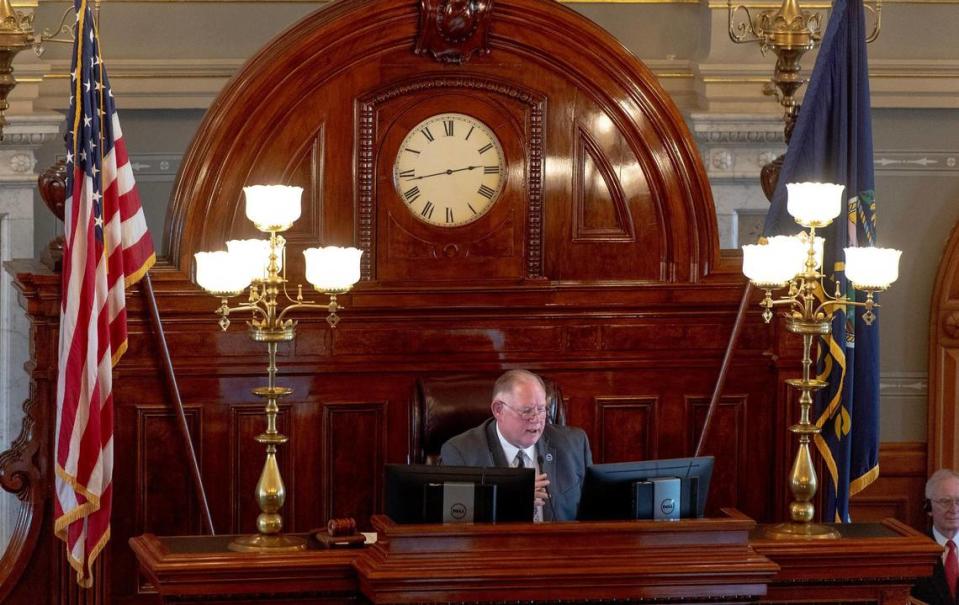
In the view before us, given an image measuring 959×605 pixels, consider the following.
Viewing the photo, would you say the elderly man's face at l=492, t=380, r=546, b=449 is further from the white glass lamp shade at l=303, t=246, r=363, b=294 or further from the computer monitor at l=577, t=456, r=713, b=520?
the white glass lamp shade at l=303, t=246, r=363, b=294

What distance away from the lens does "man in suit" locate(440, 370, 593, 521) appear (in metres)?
6.78

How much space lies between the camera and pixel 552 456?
703 cm

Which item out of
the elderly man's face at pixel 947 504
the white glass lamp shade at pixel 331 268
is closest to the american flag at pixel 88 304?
the white glass lamp shade at pixel 331 268

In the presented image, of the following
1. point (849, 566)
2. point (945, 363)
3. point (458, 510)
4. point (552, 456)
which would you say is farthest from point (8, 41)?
point (945, 363)

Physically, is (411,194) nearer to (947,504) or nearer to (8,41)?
(8,41)

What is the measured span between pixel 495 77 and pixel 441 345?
3.78 ft

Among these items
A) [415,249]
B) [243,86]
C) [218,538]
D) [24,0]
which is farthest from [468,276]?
[24,0]

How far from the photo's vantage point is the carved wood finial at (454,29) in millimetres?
7367

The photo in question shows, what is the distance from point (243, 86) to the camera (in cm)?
729

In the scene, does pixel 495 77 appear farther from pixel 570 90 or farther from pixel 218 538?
pixel 218 538

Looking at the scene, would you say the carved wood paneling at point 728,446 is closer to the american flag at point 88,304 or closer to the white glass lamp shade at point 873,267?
the white glass lamp shade at point 873,267

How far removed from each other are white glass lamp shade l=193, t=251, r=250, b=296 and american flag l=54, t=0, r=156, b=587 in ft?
2.84

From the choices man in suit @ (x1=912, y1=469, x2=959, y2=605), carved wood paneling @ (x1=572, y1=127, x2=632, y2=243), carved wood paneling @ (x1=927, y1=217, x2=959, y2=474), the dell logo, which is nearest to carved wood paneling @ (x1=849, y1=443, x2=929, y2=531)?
carved wood paneling @ (x1=927, y1=217, x2=959, y2=474)

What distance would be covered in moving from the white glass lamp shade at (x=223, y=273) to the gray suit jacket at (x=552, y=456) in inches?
46.4
